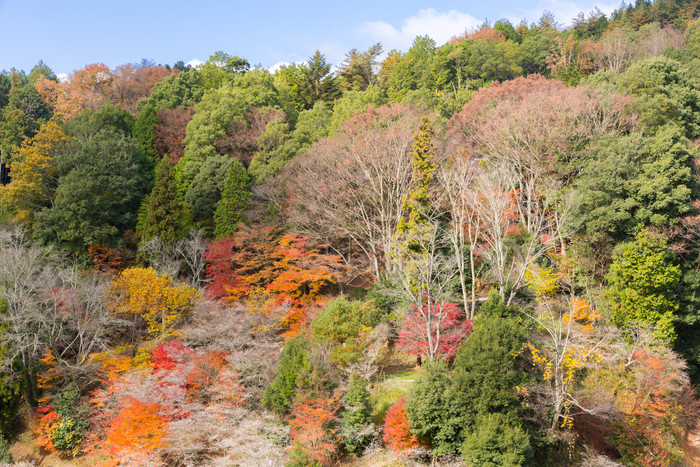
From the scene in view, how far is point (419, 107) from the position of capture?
108 feet

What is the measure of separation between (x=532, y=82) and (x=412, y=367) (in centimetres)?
2179

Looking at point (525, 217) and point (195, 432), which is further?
point (525, 217)

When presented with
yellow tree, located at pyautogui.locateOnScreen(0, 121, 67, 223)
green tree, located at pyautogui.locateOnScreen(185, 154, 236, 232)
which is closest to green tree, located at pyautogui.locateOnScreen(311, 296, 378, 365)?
green tree, located at pyautogui.locateOnScreen(185, 154, 236, 232)

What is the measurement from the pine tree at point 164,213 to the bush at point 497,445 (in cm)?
2011

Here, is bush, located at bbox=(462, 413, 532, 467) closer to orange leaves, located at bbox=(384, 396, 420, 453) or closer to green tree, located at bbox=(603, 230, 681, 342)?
orange leaves, located at bbox=(384, 396, 420, 453)

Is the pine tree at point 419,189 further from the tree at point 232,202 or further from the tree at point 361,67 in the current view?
the tree at point 361,67

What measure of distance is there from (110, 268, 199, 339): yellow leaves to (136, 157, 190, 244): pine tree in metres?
4.57

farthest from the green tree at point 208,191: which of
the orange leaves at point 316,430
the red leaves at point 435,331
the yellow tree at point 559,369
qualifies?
the yellow tree at point 559,369

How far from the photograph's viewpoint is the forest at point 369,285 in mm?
19062

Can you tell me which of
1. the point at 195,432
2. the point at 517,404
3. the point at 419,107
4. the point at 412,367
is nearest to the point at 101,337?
the point at 195,432

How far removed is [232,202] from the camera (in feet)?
99.8

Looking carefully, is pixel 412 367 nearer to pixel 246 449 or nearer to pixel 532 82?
pixel 246 449

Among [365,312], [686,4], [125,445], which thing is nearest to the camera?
[125,445]

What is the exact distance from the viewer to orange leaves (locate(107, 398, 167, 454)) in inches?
761
